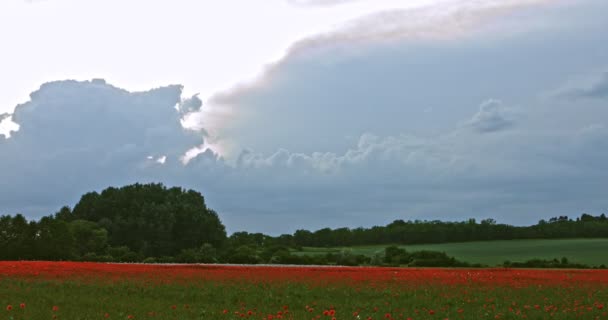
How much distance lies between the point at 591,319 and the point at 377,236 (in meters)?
126

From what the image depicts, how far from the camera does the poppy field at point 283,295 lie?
2252 cm

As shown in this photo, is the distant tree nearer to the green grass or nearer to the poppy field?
the poppy field

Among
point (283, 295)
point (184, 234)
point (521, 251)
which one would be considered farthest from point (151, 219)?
point (283, 295)

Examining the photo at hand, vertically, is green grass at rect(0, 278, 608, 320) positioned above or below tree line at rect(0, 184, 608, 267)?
below

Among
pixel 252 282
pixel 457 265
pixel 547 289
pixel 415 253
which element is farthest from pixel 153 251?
pixel 547 289

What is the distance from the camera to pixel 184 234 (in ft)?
346

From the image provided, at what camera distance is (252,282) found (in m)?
35.0

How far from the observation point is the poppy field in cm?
2252

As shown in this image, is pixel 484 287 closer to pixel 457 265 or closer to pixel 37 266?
pixel 37 266

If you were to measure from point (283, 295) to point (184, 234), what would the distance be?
Result: 7848 centimetres

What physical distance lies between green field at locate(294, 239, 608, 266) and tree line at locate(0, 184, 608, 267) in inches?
312

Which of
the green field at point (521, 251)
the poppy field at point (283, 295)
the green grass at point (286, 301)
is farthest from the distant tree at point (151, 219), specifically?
the green grass at point (286, 301)

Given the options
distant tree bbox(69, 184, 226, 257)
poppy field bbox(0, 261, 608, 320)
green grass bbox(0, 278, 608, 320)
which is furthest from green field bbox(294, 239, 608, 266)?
green grass bbox(0, 278, 608, 320)

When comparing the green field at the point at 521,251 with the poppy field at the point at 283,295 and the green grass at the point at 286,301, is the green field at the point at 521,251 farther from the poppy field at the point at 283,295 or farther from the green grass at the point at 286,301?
the green grass at the point at 286,301
